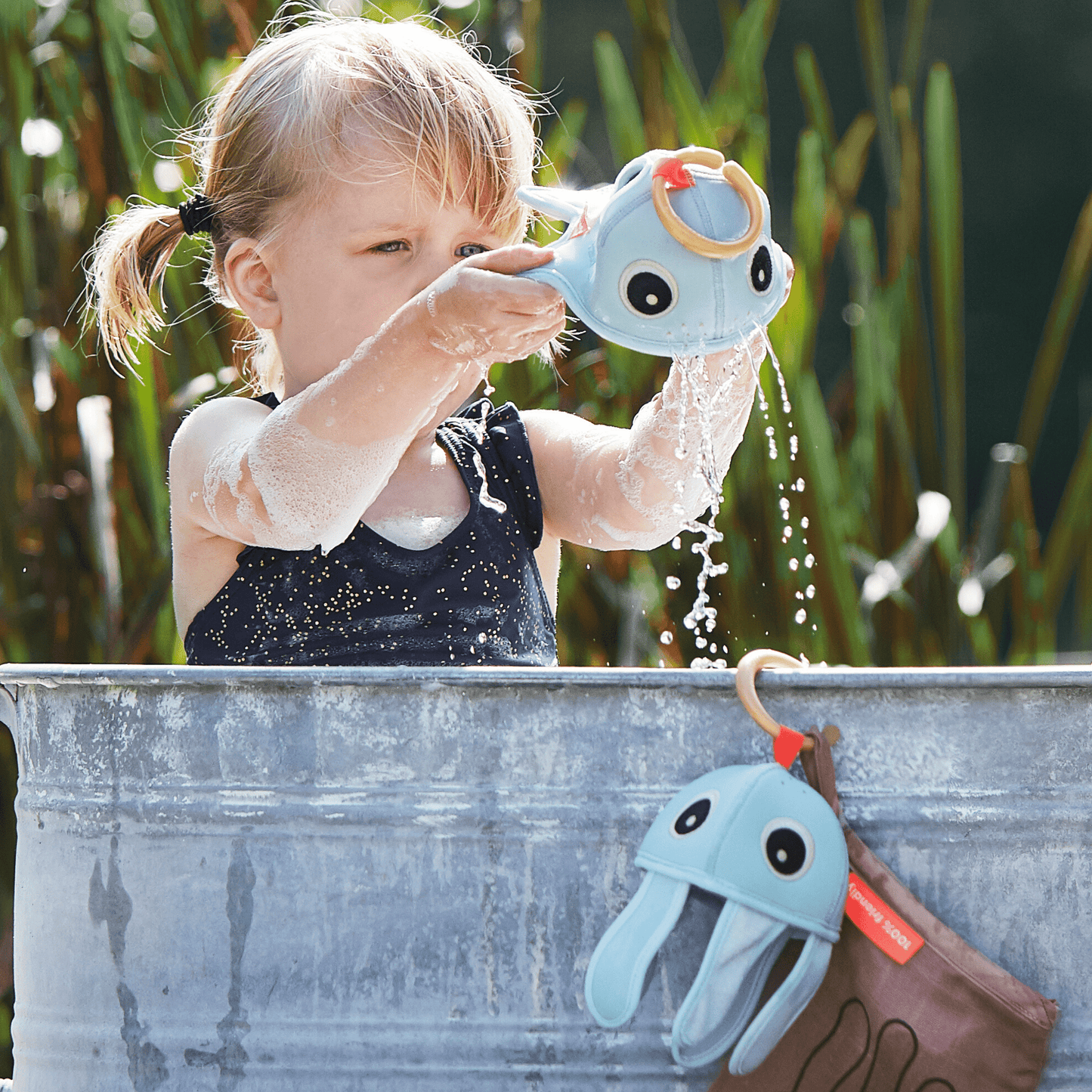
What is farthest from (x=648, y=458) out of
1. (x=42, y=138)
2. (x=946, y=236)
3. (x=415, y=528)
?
(x=42, y=138)

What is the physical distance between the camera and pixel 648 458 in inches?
55.4

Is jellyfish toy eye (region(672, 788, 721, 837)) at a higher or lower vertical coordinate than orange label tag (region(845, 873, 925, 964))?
higher

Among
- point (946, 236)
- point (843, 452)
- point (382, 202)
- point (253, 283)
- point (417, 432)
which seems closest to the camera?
point (417, 432)

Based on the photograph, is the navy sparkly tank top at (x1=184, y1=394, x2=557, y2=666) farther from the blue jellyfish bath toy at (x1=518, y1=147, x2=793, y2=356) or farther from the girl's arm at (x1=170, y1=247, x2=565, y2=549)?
the blue jellyfish bath toy at (x1=518, y1=147, x2=793, y2=356)

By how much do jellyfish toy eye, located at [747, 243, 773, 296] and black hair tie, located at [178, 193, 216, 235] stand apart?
734 millimetres

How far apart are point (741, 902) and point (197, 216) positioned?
1.05m

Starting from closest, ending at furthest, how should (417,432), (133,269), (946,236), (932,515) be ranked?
(417,432), (133,269), (932,515), (946,236)

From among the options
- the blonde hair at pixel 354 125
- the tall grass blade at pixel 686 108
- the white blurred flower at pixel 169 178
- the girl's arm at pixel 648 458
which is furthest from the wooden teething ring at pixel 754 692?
the white blurred flower at pixel 169 178

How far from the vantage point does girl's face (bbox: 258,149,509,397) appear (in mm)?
1341

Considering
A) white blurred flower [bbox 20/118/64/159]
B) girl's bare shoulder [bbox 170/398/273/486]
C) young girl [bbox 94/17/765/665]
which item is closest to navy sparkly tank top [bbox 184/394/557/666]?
young girl [bbox 94/17/765/665]

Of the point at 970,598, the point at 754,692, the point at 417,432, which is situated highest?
the point at 417,432

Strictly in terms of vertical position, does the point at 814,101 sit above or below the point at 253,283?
above

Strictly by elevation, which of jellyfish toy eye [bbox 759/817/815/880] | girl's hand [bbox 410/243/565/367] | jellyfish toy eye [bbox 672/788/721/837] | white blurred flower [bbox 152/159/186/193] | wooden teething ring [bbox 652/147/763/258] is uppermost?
white blurred flower [bbox 152/159/186/193]

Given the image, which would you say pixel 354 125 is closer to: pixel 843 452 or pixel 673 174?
pixel 673 174
